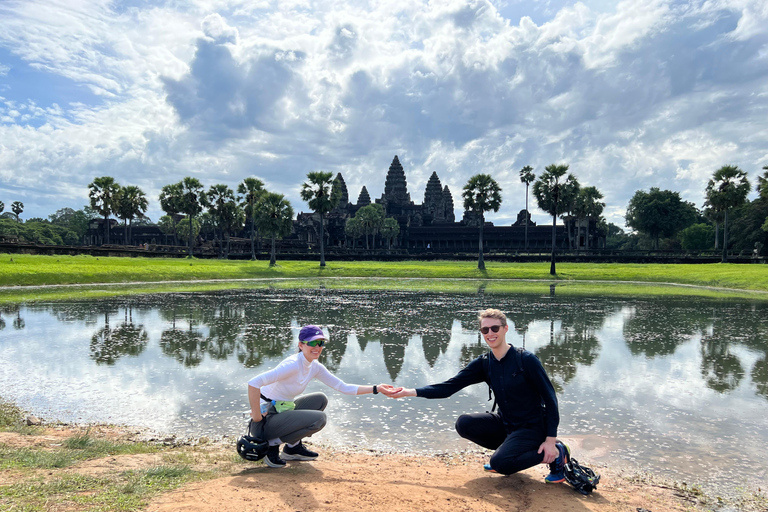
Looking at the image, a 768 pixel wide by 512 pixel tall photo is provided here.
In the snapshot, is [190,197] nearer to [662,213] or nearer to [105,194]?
[105,194]

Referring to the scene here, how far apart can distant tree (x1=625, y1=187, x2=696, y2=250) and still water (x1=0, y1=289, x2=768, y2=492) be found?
256ft

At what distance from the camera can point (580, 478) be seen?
4.78 m

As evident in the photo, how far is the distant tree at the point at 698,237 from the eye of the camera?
87.8 metres

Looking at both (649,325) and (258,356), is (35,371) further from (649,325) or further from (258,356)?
(649,325)

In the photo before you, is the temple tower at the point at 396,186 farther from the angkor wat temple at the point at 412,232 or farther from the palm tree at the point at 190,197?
the palm tree at the point at 190,197

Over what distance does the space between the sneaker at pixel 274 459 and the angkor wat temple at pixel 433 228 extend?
70204mm

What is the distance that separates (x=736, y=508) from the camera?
4.73 m

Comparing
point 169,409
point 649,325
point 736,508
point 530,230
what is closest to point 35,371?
point 169,409

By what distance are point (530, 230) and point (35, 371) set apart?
88.3m

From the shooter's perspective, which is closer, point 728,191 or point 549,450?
point 549,450

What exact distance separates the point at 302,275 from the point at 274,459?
41369 millimetres

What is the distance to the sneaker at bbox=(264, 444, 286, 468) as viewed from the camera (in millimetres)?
5348

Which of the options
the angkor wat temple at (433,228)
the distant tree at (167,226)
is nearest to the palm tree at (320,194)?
the angkor wat temple at (433,228)

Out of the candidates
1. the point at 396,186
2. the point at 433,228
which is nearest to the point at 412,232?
the point at 433,228
